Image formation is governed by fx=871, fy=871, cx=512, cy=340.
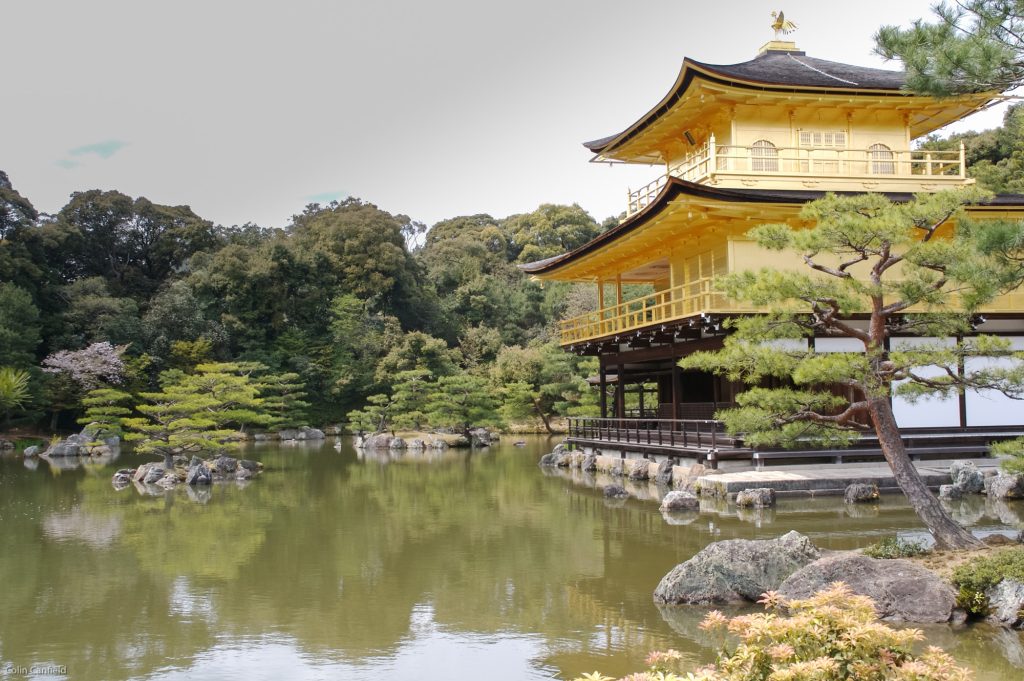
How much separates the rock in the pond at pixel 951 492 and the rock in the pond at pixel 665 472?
4736 millimetres

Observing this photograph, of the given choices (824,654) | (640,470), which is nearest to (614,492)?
(640,470)

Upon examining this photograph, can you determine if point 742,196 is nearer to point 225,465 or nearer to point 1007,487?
point 1007,487

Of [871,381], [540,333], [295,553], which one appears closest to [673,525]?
[871,381]

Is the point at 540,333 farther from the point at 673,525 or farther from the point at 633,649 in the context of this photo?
the point at 633,649

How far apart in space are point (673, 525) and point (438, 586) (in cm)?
438

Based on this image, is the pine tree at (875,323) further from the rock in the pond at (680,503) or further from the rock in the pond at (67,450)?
the rock in the pond at (67,450)

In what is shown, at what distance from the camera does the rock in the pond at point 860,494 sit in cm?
1330

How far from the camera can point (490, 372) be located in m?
37.1

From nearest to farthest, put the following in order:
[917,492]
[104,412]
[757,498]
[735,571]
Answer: [735,571]
[917,492]
[757,498]
[104,412]

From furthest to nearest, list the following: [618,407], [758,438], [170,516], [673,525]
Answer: [618,407]
[170,516]
[673,525]
[758,438]

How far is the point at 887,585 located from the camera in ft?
22.3

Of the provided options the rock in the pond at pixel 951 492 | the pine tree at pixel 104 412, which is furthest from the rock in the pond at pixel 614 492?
the pine tree at pixel 104 412

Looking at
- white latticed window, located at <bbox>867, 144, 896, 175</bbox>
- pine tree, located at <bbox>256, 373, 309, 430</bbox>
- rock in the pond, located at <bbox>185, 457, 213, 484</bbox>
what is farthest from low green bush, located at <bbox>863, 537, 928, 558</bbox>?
pine tree, located at <bbox>256, 373, 309, 430</bbox>

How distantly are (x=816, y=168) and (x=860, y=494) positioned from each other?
7.29 m
